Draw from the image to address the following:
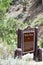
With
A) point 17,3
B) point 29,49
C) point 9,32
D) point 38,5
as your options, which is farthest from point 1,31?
point 17,3

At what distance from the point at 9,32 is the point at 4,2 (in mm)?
1469

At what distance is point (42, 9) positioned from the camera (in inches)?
963

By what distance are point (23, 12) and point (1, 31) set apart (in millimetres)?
13855

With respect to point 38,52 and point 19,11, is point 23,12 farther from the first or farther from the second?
point 38,52

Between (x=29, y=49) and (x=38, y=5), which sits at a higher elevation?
(x=38, y=5)

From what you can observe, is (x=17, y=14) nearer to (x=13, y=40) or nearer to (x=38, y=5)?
(x=38, y=5)

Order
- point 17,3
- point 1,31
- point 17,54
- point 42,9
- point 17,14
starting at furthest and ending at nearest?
point 17,3 → point 17,14 → point 42,9 → point 1,31 → point 17,54

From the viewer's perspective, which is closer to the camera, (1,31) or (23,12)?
(1,31)

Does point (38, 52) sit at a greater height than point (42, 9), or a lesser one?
lesser

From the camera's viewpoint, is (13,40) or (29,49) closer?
(29,49)

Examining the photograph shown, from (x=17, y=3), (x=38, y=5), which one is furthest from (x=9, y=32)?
(x=17, y=3)

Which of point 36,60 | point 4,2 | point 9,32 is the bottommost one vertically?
point 36,60

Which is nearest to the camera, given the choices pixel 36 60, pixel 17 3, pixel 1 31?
pixel 36 60

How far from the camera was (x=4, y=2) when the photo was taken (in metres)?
12.6
